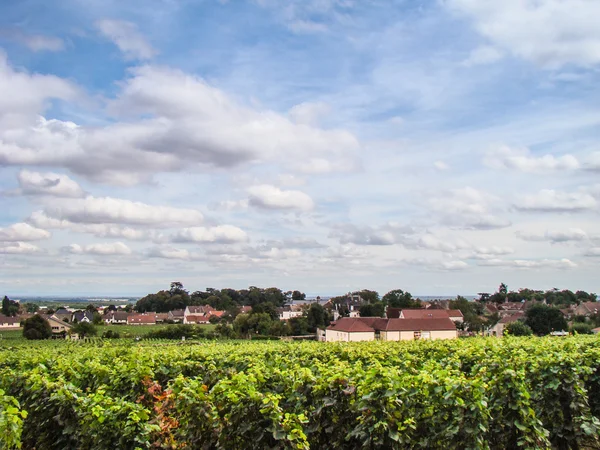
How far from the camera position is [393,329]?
6694 centimetres

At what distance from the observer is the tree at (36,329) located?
2758 inches

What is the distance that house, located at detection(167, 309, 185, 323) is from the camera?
146 meters

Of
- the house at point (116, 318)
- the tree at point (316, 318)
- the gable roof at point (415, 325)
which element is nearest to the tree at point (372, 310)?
the tree at point (316, 318)

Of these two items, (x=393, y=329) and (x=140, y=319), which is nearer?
(x=393, y=329)

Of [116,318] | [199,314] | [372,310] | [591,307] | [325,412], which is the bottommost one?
[116,318]

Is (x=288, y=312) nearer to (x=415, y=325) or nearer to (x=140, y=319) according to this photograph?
(x=140, y=319)

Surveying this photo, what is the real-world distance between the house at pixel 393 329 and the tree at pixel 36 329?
40890 millimetres

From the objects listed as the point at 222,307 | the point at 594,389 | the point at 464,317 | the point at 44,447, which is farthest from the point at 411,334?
the point at 222,307

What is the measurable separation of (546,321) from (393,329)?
30.0 metres

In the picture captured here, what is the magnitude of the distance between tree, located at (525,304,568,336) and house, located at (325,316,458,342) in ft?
64.5

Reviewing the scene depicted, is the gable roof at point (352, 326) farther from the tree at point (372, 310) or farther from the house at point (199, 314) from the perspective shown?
the house at point (199, 314)

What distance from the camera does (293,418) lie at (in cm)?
706

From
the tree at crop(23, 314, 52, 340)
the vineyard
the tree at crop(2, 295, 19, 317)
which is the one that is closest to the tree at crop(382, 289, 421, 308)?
the tree at crop(23, 314, 52, 340)

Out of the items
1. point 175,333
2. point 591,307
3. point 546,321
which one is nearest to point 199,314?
point 175,333
